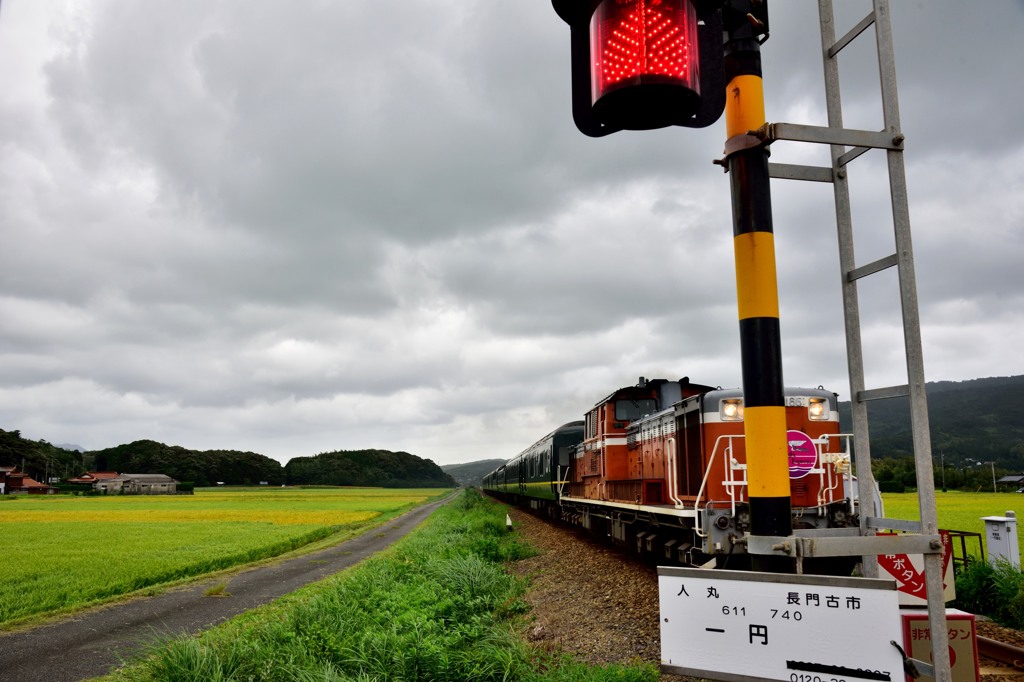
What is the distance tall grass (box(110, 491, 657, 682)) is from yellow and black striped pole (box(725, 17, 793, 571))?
366cm

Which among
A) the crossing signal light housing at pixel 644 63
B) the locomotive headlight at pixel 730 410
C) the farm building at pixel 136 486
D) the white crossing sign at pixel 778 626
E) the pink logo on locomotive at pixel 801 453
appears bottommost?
the farm building at pixel 136 486

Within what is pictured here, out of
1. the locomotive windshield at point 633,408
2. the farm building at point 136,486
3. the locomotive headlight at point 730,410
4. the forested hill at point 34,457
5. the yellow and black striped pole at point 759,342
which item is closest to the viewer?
the yellow and black striped pole at point 759,342

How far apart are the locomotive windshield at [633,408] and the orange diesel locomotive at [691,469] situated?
0.02 metres

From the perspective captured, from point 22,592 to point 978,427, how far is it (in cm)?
17467

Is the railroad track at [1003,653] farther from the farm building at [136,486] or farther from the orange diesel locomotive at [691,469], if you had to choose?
the farm building at [136,486]

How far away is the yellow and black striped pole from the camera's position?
3479 mm

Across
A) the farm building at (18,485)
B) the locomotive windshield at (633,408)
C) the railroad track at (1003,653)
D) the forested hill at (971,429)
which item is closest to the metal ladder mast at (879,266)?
the railroad track at (1003,653)

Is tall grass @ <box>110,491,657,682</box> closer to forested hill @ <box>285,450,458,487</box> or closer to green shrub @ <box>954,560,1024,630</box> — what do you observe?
green shrub @ <box>954,560,1024,630</box>

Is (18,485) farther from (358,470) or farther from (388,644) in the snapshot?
(388,644)

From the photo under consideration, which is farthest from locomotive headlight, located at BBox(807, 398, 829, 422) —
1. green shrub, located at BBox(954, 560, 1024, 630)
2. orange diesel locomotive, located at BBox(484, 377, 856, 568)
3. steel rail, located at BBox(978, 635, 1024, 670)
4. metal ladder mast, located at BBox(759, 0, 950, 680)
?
metal ladder mast, located at BBox(759, 0, 950, 680)

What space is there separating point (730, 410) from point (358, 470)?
6364 inches

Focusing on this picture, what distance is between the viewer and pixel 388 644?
24.9 ft

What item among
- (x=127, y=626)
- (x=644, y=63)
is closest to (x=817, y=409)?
(x=644, y=63)

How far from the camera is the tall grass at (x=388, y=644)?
6625mm
